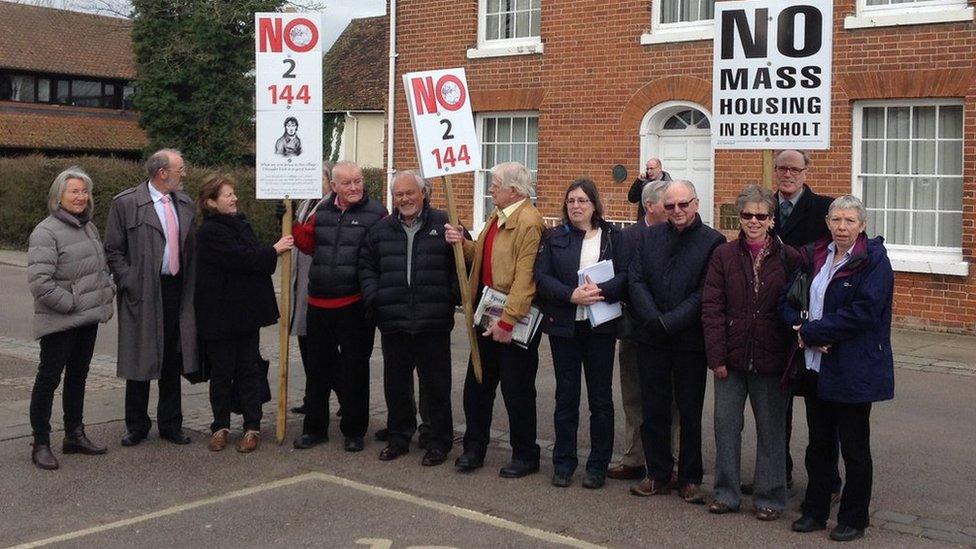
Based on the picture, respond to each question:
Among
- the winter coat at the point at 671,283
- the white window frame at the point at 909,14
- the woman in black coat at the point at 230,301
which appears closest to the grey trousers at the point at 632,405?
the winter coat at the point at 671,283

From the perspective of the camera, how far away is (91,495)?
274 inches

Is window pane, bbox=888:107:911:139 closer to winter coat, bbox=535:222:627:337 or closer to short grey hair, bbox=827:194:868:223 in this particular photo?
winter coat, bbox=535:222:627:337

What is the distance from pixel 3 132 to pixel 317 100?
116 ft

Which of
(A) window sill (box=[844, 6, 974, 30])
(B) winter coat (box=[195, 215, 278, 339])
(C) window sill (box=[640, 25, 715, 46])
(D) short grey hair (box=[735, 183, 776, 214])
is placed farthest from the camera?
(C) window sill (box=[640, 25, 715, 46])

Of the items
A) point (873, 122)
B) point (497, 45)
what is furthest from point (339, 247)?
point (497, 45)

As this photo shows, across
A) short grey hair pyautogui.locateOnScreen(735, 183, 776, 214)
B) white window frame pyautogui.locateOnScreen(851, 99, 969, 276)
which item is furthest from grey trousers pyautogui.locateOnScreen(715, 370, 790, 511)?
white window frame pyautogui.locateOnScreen(851, 99, 969, 276)

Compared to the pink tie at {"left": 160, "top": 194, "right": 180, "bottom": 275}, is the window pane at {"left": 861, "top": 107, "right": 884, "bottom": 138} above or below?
above

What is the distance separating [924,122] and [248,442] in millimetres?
9861

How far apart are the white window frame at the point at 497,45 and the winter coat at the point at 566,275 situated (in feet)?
35.5

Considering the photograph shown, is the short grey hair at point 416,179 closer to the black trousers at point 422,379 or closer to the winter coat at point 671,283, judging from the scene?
the black trousers at point 422,379

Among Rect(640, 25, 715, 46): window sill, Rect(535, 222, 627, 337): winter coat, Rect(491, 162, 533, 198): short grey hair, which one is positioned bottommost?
Rect(535, 222, 627, 337): winter coat

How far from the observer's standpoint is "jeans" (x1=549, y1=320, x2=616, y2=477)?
7.07m

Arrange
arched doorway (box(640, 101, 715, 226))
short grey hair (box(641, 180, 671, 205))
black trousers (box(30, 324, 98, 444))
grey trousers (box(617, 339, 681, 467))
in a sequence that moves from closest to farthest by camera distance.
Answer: short grey hair (box(641, 180, 671, 205)) → grey trousers (box(617, 339, 681, 467)) → black trousers (box(30, 324, 98, 444)) → arched doorway (box(640, 101, 715, 226))

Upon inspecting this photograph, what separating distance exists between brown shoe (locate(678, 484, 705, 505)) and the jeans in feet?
1.69
